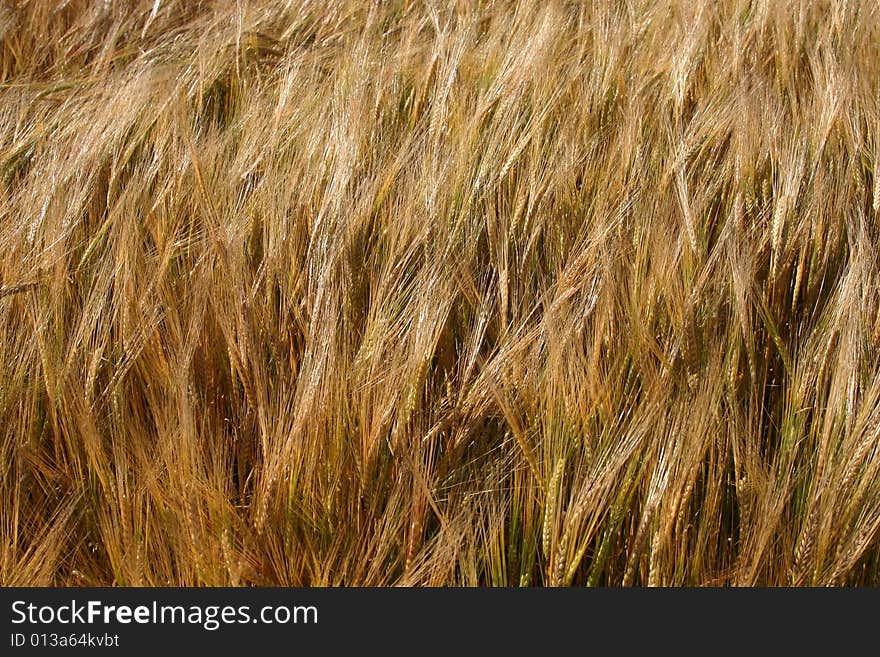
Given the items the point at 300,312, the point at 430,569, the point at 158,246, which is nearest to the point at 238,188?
the point at 158,246

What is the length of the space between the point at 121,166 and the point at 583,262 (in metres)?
0.81

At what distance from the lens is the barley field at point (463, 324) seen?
1.08 m

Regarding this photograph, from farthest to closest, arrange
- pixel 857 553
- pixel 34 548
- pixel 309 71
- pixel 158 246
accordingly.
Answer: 1. pixel 309 71
2. pixel 158 246
3. pixel 34 548
4. pixel 857 553

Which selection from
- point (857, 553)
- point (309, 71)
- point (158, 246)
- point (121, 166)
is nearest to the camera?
point (857, 553)

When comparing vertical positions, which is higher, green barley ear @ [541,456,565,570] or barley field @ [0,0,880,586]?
barley field @ [0,0,880,586]

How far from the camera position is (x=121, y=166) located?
1.43 metres

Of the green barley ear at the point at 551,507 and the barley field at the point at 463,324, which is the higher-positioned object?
the barley field at the point at 463,324

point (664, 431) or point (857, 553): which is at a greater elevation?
point (664, 431)

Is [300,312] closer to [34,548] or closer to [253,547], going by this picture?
[253,547]

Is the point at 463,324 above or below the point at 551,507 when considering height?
above

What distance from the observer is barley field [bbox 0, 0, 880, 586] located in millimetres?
1082

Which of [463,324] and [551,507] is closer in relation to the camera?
[551,507]

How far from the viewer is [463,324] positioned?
1.22m

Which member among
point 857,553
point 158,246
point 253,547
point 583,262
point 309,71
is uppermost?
point 309,71
